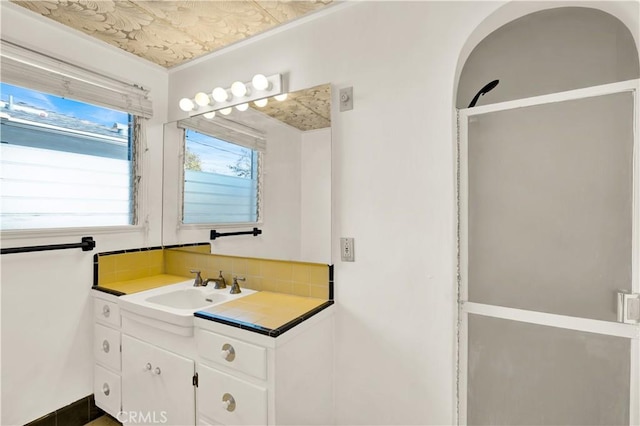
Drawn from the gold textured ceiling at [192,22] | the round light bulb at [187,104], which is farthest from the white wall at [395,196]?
the round light bulb at [187,104]

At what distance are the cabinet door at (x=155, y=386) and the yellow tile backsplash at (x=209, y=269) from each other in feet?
1.45

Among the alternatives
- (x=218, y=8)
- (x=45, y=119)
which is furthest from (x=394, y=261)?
(x=45, y=119)

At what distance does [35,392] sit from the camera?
5.57 ft

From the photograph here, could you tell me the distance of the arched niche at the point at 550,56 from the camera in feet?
4.14

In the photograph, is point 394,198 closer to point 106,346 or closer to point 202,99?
point 202,99

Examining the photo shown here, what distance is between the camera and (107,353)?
1818mm

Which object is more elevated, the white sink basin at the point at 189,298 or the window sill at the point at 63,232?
the window sill at the point at 63,232

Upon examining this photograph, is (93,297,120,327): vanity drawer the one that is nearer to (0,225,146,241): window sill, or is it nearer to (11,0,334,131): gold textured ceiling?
(0,225,146,241): window sill

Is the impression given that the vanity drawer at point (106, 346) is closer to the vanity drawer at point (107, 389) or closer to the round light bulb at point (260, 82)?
the vanity drawer at point (107, 389)

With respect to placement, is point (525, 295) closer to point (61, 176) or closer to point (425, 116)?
point (425, 116)

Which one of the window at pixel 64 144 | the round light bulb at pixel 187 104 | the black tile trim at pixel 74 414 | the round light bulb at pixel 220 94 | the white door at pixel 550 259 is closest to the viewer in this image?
the white door at pixel 550 259

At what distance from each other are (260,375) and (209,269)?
1067 millimetres

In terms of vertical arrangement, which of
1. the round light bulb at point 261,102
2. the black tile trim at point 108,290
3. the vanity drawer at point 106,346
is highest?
the round light bulb at point 261,102

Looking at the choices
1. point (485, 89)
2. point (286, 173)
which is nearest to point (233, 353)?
point (286, 173)
